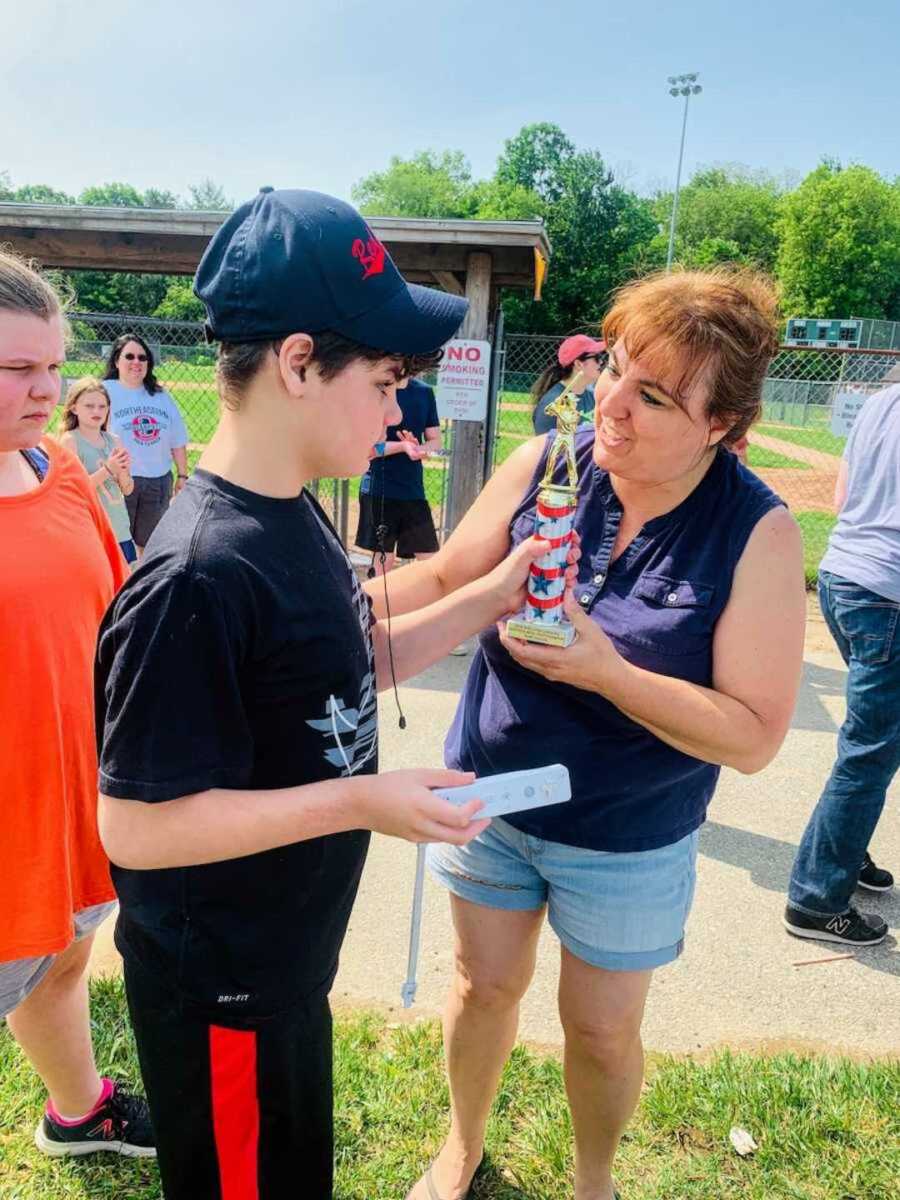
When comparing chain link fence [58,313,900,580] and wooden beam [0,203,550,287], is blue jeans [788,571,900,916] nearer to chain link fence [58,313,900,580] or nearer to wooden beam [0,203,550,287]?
chain link fence [58,313,900,580]

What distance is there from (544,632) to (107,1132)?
66.2 inches

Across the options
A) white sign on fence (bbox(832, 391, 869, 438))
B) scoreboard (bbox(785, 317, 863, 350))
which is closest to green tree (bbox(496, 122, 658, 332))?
scoreboard (bbox(785, 317, 863, 350))

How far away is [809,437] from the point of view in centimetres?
2281

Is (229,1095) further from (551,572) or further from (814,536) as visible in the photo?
(814,536)

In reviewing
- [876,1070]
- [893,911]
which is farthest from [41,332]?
[893,911]

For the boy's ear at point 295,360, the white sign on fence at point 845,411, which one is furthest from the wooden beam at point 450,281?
the boy's ear at point 295,360

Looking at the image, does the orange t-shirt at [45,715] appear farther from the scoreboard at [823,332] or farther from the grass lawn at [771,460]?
the scoreboard at [823,332]

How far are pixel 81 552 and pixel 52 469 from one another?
190 millimetres

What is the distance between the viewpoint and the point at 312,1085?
141 centimetres

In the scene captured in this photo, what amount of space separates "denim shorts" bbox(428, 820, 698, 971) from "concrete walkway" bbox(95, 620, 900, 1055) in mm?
1009

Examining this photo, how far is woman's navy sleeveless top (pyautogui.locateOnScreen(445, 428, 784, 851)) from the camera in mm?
1640

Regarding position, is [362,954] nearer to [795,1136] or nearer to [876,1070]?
[795,1136]

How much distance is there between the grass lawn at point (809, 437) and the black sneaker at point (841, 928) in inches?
730

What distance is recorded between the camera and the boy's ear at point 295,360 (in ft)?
3.79
